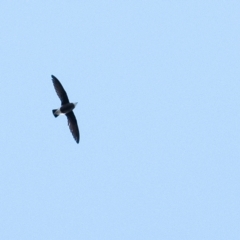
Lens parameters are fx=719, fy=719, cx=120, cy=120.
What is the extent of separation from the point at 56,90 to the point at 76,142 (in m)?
1.69

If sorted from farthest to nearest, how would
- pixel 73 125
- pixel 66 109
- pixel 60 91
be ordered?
pixel 73 125
pixel 60 91
pixel 66 109

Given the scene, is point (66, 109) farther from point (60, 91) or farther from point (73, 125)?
point (73, 125)

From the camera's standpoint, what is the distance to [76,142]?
21.6 metres

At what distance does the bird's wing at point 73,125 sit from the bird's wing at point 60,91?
0.52 m

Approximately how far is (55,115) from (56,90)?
2.63 ft

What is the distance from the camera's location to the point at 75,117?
2172 cm

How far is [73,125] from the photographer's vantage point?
2170 centimetres

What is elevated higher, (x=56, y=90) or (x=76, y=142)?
(x=56, y=90)

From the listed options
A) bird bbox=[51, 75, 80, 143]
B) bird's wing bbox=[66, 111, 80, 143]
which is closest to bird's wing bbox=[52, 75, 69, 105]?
bird bbox=[51, 75, 80, 143]

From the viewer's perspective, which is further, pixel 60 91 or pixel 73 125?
pixel 73 125

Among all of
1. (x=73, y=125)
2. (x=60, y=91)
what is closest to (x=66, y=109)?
(x=60, y=91)

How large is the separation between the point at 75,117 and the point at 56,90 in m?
1.09

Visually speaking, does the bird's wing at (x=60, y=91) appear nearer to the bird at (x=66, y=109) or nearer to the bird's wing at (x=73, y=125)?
the bird at (x=66, y=109)

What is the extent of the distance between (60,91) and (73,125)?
117 centimetres
